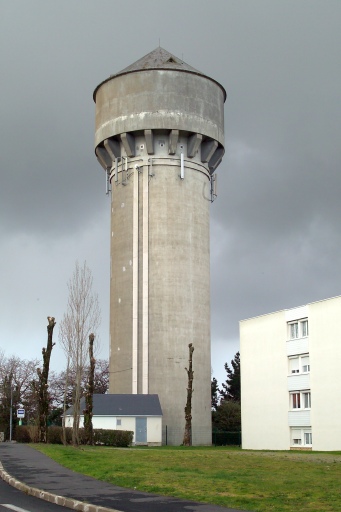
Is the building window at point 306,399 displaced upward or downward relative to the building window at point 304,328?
downward

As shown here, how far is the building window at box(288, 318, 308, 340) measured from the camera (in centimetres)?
4759

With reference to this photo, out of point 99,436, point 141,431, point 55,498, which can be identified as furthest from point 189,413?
point 55,498

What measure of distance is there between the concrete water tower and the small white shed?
73.2 inches

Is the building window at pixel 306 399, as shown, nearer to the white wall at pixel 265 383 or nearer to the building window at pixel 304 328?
the white wall at pixel 265 383

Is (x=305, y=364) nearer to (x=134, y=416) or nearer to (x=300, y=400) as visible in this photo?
(x=300, y=400)

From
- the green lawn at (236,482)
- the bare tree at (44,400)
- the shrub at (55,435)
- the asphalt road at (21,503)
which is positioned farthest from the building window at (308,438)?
the asphalt road at (21,503)

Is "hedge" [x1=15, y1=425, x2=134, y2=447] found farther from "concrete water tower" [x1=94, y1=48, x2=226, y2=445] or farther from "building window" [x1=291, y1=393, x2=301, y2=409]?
"building window" [x1=291, y1=393, x2=301, y2=409]

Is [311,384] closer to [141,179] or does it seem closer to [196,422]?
[196,422]

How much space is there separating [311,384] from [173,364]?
13.4 m

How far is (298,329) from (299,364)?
2.33 m

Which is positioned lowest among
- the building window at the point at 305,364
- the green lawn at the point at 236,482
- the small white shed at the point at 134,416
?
the green lawn at the point at 236,482

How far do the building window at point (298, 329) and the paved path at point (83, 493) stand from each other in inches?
1136

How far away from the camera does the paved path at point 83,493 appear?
12.2 meters

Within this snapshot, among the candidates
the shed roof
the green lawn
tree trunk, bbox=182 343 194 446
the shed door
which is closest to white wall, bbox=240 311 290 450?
tree trunk, bbox=182 343 194 446
